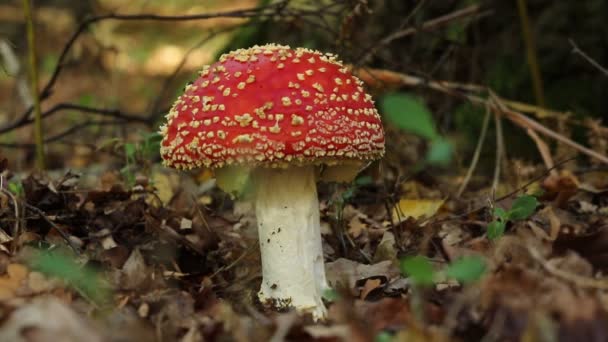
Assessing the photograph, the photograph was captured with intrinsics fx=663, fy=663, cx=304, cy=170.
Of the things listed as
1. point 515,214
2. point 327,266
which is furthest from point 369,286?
point 515,214

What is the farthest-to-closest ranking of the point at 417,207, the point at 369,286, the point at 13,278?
the point at 417,207 < the point at 369,286 < the point at 13,278

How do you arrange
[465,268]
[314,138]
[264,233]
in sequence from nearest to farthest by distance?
[465,268] < [314,138] < [264,233]

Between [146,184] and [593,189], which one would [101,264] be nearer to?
[146,184]

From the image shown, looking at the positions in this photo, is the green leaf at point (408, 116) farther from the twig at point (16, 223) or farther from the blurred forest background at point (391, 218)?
the twig at point (16, 223)

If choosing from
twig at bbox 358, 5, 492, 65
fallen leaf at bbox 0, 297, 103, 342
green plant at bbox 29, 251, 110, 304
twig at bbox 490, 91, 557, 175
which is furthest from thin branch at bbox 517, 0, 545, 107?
fallen leaf at bbox 0, 297, 103, 342

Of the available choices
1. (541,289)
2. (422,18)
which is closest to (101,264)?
(541,289)

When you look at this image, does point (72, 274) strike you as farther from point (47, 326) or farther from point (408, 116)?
point (408, 116)

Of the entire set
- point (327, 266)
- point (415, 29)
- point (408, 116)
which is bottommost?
point (327, 266)

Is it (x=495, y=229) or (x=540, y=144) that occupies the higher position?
(x=540, y=144)
